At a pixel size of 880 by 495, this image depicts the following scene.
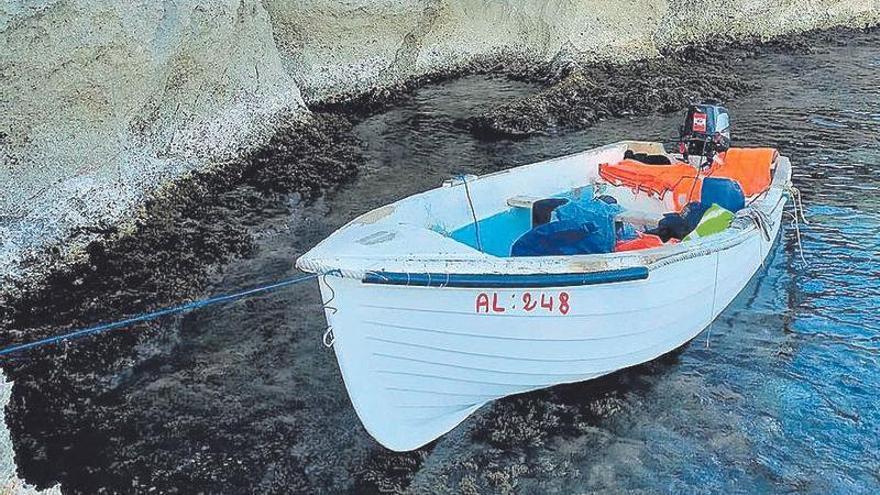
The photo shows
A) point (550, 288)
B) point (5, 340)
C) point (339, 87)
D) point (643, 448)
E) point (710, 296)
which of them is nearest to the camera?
point (550, 288)

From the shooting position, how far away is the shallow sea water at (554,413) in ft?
20.3

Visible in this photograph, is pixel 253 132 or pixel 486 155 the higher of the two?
pixel 253 132

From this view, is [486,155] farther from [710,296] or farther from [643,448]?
[643,448]

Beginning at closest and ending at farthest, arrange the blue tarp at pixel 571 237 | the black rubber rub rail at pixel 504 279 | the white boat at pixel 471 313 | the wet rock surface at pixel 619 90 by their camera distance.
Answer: the black rubber rub rail at pixel 504 279 → the white boat at pixel 471 313 → the blue tarp at pixel 571 237 → the wet rock surface at pixel 619 90

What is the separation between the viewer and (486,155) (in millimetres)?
13109

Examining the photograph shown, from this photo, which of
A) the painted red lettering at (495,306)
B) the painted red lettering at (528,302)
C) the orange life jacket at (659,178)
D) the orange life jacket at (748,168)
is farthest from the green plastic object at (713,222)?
the painted red lettering at (495,306)

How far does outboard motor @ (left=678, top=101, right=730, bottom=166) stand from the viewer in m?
9.02

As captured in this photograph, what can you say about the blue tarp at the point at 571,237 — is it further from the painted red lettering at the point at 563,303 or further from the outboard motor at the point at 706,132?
the outboard motor at the point at 706,132

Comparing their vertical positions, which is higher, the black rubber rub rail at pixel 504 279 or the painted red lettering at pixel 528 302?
the black rubber rub rail at pixel 504 279

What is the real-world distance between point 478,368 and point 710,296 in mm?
2382

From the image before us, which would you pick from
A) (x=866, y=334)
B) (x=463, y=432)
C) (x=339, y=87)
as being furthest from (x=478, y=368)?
(x=339, y=87)

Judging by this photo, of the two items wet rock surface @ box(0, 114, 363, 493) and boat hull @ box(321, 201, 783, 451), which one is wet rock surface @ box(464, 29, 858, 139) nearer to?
wet rock surface @ box(0, 114, 363, 493)

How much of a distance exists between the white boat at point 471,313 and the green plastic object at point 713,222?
131 mm

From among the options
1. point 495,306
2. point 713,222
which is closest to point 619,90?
point 713,222
